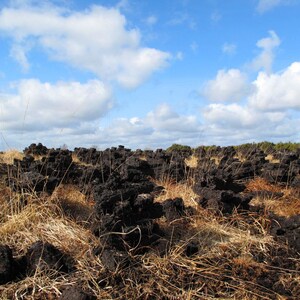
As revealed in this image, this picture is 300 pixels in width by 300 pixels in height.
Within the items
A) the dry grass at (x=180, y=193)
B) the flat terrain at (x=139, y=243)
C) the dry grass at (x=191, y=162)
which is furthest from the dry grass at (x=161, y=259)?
the dry grass at (x=191, y=162)

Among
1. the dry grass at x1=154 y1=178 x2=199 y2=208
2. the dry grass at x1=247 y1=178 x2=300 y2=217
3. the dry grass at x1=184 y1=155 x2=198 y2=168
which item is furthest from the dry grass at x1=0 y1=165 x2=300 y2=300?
the dry grass at x1=184 y1=155 x2=198 y2=168

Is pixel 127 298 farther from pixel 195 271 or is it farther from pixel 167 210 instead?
pixel 167 210

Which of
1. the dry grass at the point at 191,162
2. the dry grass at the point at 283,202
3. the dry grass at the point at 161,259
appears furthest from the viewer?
the dry grass at the point at 191,162

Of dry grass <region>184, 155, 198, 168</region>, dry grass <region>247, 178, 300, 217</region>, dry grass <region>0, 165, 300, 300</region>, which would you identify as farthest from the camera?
dry grass <region>184, 155, 198, 168</region>

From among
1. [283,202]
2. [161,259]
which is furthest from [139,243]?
[283,202]

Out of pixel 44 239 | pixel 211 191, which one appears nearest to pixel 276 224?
pixel 211 191

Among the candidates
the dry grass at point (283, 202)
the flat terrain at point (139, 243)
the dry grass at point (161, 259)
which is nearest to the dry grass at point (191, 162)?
the dry grass at point (283, 202)

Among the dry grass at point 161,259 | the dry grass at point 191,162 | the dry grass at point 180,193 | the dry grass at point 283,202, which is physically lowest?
the dry grass at point 161,259

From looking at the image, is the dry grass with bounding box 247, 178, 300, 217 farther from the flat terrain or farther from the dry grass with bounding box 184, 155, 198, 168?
the dry grass with bounding box 184, 155, 198, 168

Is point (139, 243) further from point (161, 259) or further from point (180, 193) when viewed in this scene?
point (180, 193)

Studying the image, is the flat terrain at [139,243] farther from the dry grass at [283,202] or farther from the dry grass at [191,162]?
the dry grass at [191,162]

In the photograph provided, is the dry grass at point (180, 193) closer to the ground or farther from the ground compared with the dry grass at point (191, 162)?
closer to the ground

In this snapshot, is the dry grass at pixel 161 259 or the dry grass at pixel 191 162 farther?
the dry grass at pixel 191 162

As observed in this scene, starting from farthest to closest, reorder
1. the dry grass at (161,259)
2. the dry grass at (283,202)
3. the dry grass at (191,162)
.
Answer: the dry grass at (191,162) < the dry grass at (283,202) < the dry grass at (161,259)
